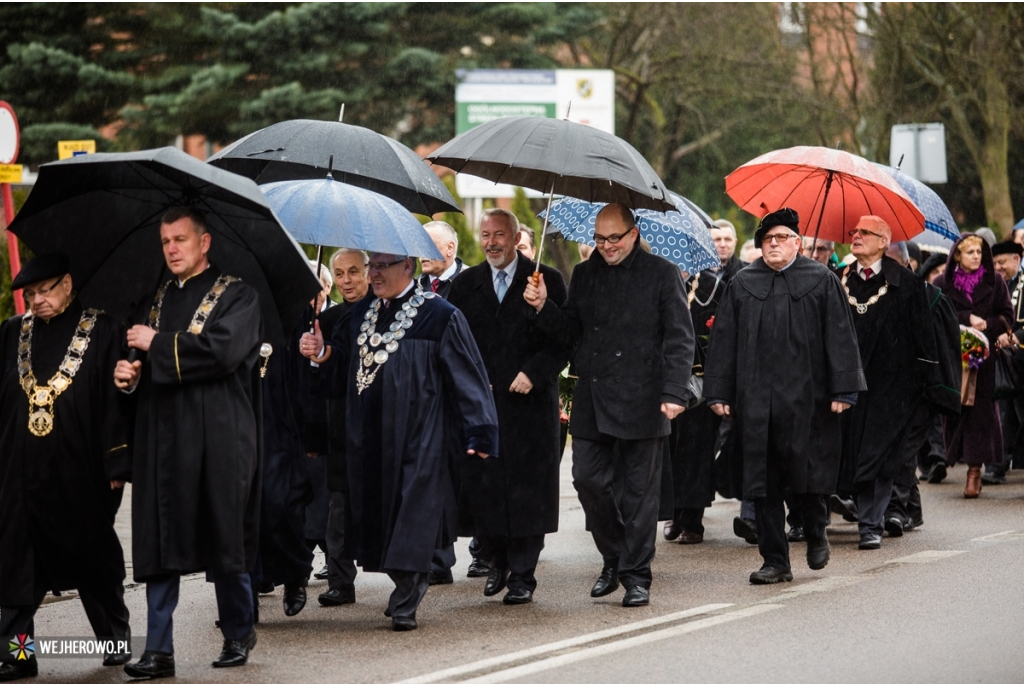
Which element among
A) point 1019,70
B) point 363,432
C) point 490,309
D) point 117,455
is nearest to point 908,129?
point 1019,70

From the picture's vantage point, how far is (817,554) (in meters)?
9.18

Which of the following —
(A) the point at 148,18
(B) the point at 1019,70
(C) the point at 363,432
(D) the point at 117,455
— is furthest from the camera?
(A) the point at 148,18

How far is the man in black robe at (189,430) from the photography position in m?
6.58

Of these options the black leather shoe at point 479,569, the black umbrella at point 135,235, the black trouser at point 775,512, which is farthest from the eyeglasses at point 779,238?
the black umbrella at point 135,235

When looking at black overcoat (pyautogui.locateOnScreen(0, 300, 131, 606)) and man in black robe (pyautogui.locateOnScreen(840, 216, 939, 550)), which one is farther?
man in black robe (pyautogui.locateOnScreen(840, 216, 939, 550))

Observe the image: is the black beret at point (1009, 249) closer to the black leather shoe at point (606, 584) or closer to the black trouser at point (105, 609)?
the black leather shoe at point (606, 584)

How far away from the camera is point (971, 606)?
8.11 metres

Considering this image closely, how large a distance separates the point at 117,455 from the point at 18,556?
654 millimetres

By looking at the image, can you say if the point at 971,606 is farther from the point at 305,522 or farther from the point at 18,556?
the point at 18,556

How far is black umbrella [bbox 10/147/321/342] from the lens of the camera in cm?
688

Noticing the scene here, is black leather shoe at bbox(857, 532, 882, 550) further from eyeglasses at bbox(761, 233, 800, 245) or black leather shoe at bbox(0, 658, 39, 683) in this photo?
black leather shoe at bbox(0, 658, 39, 683)

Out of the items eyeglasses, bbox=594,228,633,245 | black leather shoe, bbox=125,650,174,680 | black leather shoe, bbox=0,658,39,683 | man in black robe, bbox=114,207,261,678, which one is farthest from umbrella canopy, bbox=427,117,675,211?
black leather shoe, bbox=0,658,39,683

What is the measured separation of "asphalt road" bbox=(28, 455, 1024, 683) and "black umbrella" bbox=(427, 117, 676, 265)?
2185mm

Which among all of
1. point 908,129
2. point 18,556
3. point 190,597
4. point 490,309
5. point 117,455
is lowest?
point 190,597
